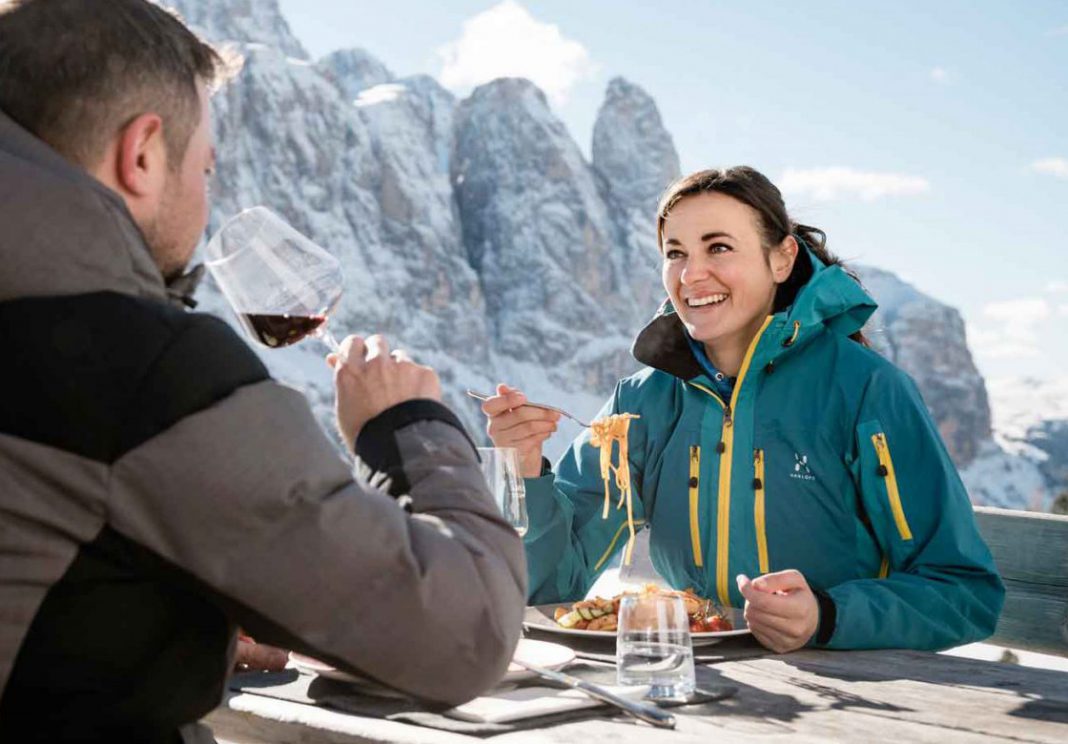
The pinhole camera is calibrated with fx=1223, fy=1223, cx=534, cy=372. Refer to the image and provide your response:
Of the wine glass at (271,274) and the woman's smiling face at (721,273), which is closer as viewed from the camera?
the wine glass at (271,274)

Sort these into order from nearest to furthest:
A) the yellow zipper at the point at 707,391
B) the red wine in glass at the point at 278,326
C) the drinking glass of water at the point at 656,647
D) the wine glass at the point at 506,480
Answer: the drinking glass of water at the point at 656,647, the red wine in glass at the point at 278,326, the wine glass at the point at 506,480, the yellow zipper at the point at 707,391

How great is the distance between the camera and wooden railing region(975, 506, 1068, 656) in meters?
3.67

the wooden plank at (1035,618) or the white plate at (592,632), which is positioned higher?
the wooden plank at (1035,618)

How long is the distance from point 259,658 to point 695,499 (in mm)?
1511

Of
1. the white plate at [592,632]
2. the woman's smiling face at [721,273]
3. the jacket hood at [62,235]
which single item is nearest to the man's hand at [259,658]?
the white plate at [592,632]

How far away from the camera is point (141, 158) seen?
60.9 inches

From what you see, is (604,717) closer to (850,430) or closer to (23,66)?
(23,66)

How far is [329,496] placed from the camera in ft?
4.39

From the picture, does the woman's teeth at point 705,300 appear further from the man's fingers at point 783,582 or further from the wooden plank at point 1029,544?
the man's fingers at point 783,582

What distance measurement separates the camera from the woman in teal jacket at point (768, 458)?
2.84 metres

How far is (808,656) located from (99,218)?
1673 mm

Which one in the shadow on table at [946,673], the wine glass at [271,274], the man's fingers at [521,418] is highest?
the wine glass at [271,274]

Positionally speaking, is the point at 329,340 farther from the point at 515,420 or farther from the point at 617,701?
the point at 515,420

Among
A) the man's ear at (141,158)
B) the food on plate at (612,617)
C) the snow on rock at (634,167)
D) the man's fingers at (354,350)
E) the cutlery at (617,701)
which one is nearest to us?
the man's ear at (141,158)
